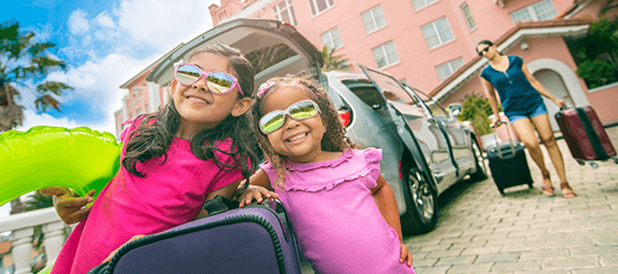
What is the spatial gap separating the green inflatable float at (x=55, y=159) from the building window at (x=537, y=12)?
1793cm

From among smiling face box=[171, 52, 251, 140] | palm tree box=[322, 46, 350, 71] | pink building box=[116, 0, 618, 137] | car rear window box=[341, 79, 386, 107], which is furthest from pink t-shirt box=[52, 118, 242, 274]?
palm tree box=[322, 46, 350, 71]

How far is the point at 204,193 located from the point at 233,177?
13 centimetres

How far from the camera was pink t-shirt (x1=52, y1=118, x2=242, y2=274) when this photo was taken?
3.48 feet

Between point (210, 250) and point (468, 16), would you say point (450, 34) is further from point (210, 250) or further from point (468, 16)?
point (210, 250)

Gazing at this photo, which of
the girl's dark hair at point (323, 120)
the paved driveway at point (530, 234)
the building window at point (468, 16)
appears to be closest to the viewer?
the girl's dark hair at point (323, 120)

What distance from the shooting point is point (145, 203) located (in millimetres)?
1098

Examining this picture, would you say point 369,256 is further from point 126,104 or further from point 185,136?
point 126,104

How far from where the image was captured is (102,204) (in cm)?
115

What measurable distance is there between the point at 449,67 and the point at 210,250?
20307 mm

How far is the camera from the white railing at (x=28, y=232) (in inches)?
96.9

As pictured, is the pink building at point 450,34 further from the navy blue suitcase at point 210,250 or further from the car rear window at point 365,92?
A: the navy blue suitcase at point 210,250

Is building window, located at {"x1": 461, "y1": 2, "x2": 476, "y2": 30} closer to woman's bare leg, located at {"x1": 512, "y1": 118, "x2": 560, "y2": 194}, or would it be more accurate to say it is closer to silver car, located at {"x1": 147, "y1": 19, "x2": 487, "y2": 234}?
woman's bare leg, located at {"x1": 512, "y1": 118, "x2": 560, "y2": 194}

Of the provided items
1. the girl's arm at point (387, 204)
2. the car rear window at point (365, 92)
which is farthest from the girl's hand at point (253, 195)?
the car rear window at point (365, 92)

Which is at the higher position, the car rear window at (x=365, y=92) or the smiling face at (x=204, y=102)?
→ the car rear window at (x=365, y=92)
